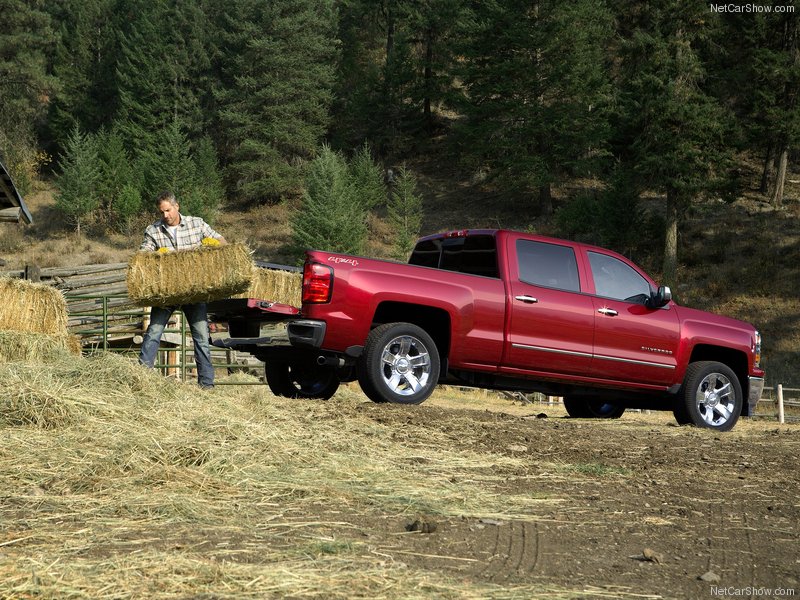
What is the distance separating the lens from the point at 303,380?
1088 cm

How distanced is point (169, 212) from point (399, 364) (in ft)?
9.66

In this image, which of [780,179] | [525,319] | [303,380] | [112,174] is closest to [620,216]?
[780,179]

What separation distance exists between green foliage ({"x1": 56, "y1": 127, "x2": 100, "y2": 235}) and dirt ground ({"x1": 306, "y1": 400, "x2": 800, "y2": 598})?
177 feet

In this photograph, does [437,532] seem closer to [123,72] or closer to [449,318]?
[449,318]

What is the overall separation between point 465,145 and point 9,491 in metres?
53.0

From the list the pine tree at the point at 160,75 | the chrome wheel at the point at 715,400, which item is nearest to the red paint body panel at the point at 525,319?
the chrome wheel at the point at 715,400

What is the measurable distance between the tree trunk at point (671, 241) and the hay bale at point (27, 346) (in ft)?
103

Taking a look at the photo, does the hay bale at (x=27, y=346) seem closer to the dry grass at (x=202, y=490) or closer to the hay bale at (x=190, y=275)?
the hay bale at (x=190, y=275)

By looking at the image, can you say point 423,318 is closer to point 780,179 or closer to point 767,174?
point 780,179

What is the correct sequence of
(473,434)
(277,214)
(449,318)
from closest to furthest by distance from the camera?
(473,434) < (449,318) < (277,214)

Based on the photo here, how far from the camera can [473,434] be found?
8188 millimetres

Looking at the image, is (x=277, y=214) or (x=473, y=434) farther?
(x=277, y=214)

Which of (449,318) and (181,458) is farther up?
(449,318)

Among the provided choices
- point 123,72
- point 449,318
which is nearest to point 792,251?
point 449,318
